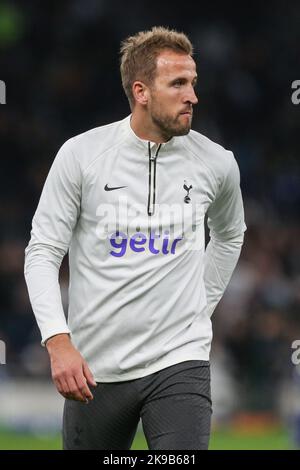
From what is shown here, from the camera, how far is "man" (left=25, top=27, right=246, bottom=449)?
5345 mm

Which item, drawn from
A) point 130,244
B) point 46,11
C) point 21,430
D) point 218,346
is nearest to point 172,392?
point 130,244

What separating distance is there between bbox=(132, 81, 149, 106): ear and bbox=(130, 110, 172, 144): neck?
2.2 inches

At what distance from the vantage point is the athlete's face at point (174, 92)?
544cm

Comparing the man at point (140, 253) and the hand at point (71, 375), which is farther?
the man at point (140, 253)

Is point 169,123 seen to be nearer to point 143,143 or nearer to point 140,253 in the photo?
point 143,143

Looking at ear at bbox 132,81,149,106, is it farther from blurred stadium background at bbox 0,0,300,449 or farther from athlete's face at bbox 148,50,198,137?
blurred stadium background at bbox 0,0,300,449

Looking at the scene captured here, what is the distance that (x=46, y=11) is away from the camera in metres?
18.0

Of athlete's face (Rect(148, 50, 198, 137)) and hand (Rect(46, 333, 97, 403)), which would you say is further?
athlete's face (Rect(148, 50, 198, 137))

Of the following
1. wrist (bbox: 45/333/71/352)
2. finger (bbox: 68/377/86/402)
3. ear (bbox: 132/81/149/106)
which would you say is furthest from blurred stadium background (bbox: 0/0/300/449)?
finger (bbox: 68/377/86/402)

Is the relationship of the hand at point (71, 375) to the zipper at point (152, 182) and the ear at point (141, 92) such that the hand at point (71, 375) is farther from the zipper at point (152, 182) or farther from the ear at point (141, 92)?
the ear at point (141, 92)

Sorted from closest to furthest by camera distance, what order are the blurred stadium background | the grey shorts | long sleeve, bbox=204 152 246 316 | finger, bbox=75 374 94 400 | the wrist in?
finger, bbox=75 374 94 400
the wrist
the grey shorts
long sleeve, bbox=204 152 246 316
the blurred stadium background

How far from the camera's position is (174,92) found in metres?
5.46

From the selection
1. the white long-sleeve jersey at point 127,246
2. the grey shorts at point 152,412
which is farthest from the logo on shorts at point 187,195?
the grey shorts at point 152,412

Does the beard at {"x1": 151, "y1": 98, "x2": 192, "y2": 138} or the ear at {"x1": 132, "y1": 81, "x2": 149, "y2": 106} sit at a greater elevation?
Answer: the ear at {"x1": 132, "y1": 81, "x2": 149, "y2": 106}
